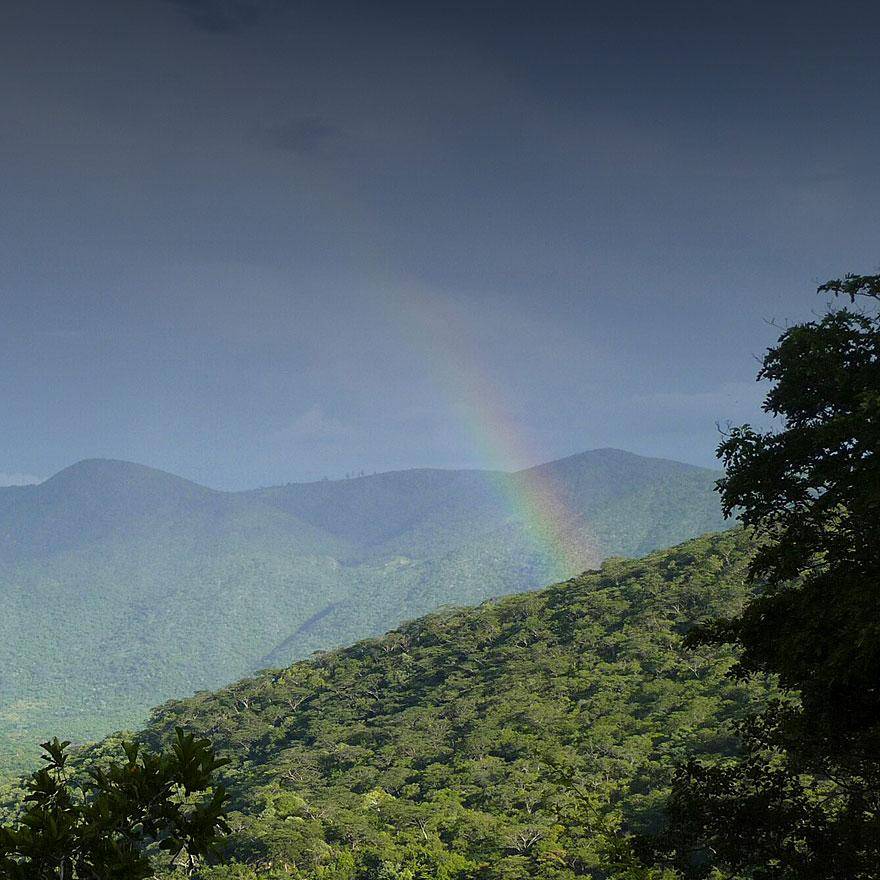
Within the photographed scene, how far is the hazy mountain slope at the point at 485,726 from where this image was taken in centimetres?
4234

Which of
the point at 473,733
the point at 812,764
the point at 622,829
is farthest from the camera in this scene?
the point at 473,733

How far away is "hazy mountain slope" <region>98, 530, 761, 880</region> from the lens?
4234cm

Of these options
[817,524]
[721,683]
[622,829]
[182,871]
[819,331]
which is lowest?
[182,871]

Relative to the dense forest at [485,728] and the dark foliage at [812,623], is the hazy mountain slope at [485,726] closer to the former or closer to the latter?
the dense forest at [485,728]

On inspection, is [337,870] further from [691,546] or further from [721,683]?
[691,546]

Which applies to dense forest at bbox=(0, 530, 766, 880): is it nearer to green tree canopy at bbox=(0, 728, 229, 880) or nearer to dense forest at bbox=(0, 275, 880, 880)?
dense forest at bbox=(0, 275, 880, 880)

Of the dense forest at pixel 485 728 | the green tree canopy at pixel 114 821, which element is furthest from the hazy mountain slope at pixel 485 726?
the green tree canopy at pixel 114 821

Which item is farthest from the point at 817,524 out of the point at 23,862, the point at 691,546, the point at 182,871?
the point at 691,546

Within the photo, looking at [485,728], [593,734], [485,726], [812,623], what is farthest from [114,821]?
[485,726]

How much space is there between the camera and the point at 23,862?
16.7 ft

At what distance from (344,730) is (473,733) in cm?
1891

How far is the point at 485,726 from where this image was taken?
63906mm

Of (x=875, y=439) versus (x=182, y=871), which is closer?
(x=875, y=439)

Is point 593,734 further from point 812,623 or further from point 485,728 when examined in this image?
point 812,623
